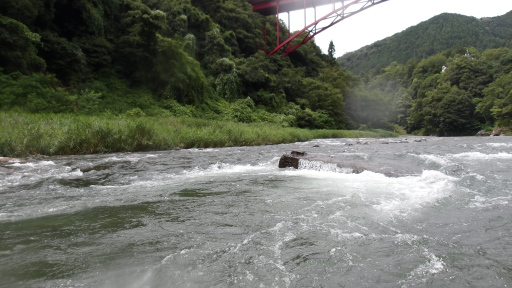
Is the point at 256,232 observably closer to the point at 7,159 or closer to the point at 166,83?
the point at 7,159

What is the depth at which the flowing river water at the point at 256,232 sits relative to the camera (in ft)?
7.85

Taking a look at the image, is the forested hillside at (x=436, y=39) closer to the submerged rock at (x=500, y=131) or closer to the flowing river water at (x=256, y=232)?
the submerged rock at (x=500, y=131)

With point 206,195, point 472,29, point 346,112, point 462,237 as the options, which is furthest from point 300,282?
point 472,29

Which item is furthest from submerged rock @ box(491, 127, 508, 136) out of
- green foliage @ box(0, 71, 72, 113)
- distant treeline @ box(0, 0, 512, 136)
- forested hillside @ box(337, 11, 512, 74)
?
forested hillside @ box(337, 11, 512, 74)

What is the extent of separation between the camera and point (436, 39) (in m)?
115

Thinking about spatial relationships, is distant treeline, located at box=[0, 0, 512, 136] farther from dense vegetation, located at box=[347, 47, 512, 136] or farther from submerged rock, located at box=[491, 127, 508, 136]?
submerged rock, located at box=[491, 127, 508, 136]

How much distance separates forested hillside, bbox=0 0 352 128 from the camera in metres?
15.4

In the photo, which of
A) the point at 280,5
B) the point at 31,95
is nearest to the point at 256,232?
the point at 31,95

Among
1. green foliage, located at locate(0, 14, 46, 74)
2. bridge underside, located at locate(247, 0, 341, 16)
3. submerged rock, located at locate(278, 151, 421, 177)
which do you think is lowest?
submerged rock, located at locate(278, 151, 421, 177)

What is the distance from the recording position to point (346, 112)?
41.4 m

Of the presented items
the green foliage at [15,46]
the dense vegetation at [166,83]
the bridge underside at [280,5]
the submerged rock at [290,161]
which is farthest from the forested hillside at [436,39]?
the green foliage at [15,46]

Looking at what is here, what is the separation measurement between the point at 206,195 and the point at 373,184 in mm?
3197

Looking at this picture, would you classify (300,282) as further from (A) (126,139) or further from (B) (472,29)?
(B) (472,29)

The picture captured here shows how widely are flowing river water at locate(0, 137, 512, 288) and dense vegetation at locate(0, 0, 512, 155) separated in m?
6.56
